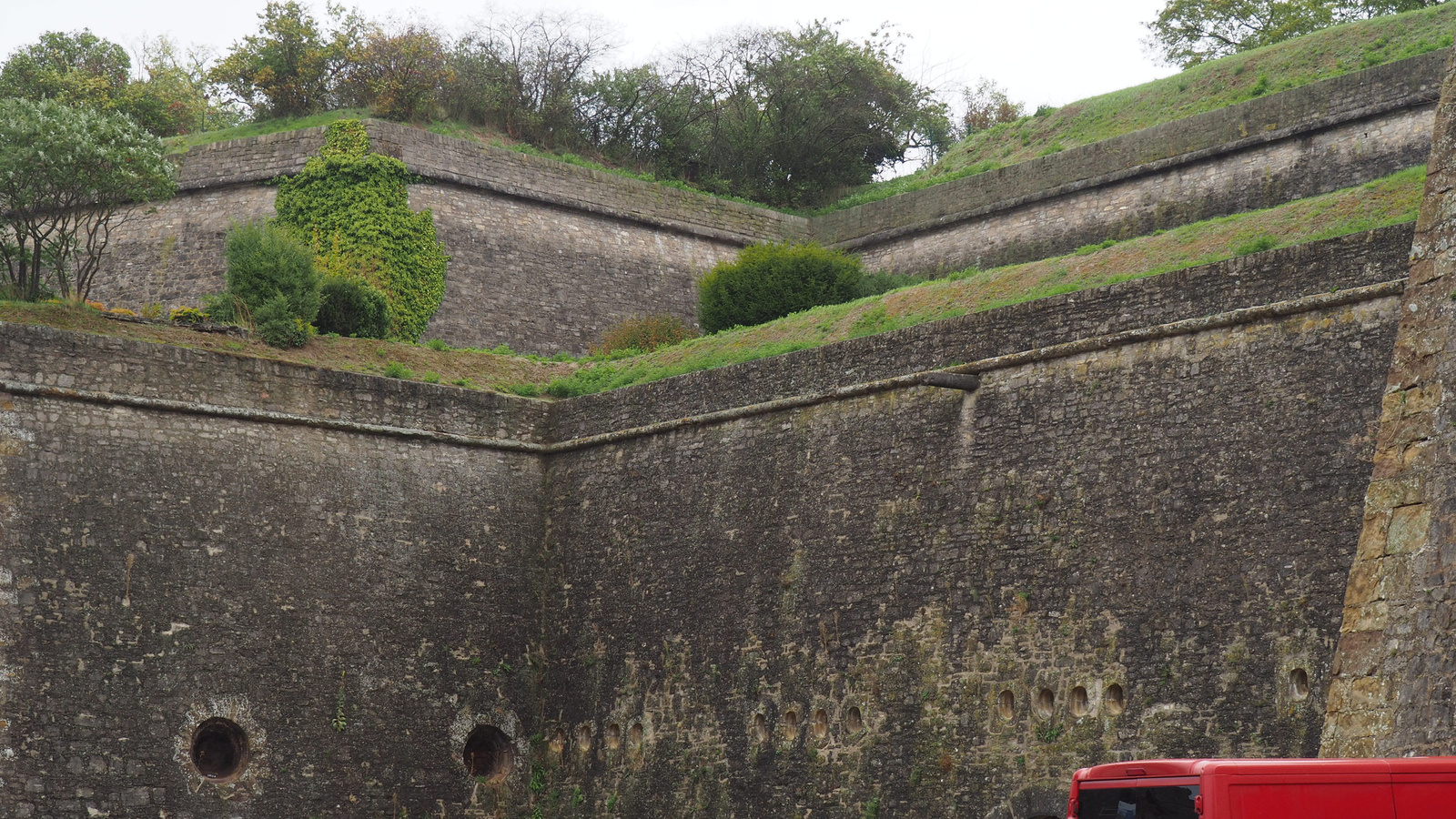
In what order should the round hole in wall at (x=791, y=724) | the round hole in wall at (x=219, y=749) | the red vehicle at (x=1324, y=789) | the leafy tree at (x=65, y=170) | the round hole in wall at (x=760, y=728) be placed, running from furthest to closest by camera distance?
the leafy tree at (x=65, y=170) → the round hole in wall at (x=760, y=728) → the round hole in wall at (x=219, y=749) → the round hole in wall at (x=791, y=724) → the red vehicle at (x=1324, y=789)

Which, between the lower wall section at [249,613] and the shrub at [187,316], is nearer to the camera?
the lower wall section at [249,613]

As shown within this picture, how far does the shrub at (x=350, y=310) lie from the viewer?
2127 cm

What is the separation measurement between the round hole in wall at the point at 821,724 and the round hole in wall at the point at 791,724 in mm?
250

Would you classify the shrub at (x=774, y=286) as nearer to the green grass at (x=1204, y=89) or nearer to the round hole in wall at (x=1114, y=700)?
the green grass at (x=1204, y=89)

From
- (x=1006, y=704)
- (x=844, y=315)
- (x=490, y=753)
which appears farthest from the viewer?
(x=844, y=315)

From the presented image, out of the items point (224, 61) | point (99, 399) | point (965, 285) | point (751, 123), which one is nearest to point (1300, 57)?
point (965, 285)

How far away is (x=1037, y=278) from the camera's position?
16.9 metres

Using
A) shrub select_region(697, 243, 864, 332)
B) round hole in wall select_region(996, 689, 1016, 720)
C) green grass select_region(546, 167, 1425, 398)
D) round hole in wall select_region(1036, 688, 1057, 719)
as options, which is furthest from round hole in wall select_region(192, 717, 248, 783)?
shrub select_region(697, 243, 864, 332)

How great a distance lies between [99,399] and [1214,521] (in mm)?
10688

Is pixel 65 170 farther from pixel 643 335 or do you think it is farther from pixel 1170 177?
pixel 1170 177

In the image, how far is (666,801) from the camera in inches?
664

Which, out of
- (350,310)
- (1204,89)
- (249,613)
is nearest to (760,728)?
(249,613)

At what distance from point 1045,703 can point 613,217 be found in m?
14.0

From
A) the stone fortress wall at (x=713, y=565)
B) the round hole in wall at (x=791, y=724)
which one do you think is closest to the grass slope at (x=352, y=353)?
the stone fortress wall at (x=713, y=565)
